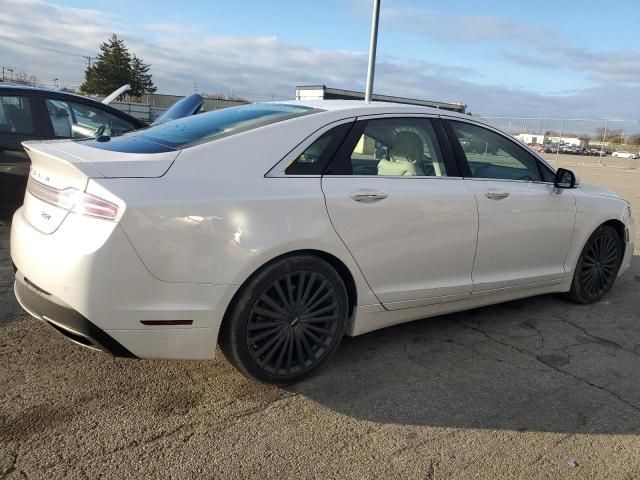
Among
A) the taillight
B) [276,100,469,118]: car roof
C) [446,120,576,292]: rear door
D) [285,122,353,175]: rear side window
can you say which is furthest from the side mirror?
the taillight

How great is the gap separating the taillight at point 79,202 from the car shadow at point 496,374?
139cm

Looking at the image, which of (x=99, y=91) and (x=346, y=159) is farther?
(x=99, y=91)

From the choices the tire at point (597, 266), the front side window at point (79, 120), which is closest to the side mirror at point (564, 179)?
the tire at point (597, 266)

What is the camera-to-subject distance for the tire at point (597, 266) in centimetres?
469

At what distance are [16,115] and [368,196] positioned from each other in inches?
160

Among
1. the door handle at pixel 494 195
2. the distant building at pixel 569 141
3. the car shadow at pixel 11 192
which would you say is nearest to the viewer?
the door handle at pixel 494 195

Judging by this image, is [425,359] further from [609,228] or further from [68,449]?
[609,228]

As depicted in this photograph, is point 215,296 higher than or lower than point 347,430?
higher

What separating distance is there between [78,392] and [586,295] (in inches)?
160

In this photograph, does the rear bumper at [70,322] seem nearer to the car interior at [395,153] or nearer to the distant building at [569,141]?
the car interior at [395,153]

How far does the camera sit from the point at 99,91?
67.0 metres

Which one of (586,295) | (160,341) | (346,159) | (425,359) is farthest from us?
(586,295)

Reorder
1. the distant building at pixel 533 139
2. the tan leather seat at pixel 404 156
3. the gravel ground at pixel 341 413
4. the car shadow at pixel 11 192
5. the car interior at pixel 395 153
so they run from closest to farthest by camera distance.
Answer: the gravel ground at pixel 341 413
the car interior at pixel 395 153
the tan leather seat at pixel 404 156
the car shadow at pixel 11 192
the distant building at pixel 533 139

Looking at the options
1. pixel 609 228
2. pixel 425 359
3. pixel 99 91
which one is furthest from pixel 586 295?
pixel 99 91
